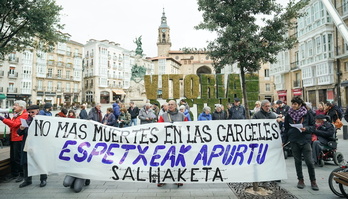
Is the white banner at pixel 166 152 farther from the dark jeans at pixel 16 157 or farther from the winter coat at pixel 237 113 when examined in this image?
the winter coat at pixel 237 113

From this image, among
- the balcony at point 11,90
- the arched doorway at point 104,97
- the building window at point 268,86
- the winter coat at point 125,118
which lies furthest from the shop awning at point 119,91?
the winter coat at point 125,118

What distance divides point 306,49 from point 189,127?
3405cm

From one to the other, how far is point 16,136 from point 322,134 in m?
8.50

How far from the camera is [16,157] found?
5598 millimetres

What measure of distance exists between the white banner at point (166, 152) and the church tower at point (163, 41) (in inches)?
3486

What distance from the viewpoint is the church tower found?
91.4 m

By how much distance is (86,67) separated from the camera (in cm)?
6625

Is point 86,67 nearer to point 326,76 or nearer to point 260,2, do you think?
point 326,76

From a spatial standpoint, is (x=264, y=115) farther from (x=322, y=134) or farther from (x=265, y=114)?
(x=322, y=134)

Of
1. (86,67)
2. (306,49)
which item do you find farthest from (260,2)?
(86,67)

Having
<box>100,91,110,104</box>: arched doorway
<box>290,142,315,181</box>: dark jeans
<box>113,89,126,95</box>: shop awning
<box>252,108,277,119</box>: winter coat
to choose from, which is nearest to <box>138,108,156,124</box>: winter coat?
<box>252,108,277,119</box>: winter coat

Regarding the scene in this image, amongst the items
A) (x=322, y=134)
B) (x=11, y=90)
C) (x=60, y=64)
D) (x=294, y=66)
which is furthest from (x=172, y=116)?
(x=60, y=64)

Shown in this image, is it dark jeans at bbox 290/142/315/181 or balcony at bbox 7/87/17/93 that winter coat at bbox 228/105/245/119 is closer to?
dark jeans at bbox 290/142/315/181

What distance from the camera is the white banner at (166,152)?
175 inches
